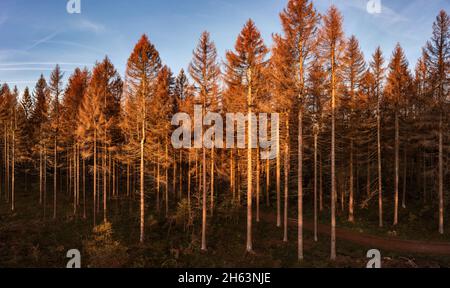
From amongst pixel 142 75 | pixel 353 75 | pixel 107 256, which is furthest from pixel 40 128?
pixel 353 75

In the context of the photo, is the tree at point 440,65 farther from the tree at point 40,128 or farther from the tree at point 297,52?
the tree at point 40,128

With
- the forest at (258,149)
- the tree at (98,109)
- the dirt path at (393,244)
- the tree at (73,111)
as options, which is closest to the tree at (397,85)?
the forest at (258,149)

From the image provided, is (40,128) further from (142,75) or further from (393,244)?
(393,244)

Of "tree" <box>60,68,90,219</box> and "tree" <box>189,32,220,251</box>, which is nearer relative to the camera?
"tree" <box>189,32,220,251</box>

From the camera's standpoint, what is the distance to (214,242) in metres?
15.1

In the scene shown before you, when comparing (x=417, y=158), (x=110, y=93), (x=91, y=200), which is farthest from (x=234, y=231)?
(x=417, y=158)

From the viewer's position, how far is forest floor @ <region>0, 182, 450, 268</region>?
40.5 ft

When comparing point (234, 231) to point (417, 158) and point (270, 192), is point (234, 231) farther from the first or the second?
point (417, 158)

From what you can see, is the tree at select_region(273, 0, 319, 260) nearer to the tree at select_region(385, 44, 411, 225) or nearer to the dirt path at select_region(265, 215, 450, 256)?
the dirt path at select_region(265, 215, 450, 256)

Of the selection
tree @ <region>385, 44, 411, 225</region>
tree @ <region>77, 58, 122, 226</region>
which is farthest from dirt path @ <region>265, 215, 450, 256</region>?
tree @ <region>77, 58, 122, 226</region>

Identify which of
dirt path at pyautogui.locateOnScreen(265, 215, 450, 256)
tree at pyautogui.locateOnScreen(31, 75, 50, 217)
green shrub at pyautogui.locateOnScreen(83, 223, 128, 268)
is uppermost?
tree at pyautogui.locateOnScreen(31, 75, 50, 217)

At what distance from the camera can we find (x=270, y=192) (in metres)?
30.1
